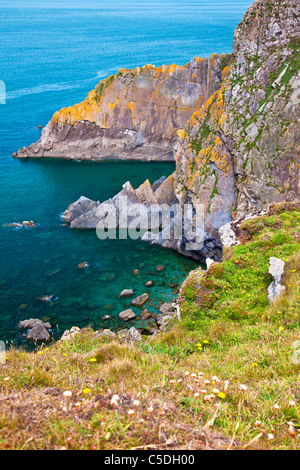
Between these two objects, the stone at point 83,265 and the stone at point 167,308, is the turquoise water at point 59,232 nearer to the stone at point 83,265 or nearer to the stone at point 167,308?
the stone at point 83,265

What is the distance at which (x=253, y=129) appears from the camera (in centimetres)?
3822

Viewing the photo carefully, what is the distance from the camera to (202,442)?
4.93 m

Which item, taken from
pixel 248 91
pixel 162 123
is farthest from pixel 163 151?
pixel 248 91

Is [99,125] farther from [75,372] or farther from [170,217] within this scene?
[75,372]

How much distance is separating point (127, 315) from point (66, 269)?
11746 mm

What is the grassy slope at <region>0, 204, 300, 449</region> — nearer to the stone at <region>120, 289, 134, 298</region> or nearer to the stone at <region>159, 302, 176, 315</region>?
the stone at <region>159, 302, 176, 315</region>

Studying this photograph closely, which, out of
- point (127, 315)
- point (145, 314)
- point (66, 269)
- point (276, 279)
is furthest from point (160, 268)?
point (276, 279)

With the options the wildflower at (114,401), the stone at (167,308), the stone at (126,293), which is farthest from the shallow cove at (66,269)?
the wildflower at (114,401)

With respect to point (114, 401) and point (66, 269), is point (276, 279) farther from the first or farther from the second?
point (66, 269)

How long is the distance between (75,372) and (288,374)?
14.7 ft

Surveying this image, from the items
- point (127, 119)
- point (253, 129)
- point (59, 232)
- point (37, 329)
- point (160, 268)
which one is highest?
point (253, 129)

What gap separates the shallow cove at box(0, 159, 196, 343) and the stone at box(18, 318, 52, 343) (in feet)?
2.41

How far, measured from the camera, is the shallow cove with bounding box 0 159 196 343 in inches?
1304

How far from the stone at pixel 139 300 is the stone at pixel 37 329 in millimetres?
7679
